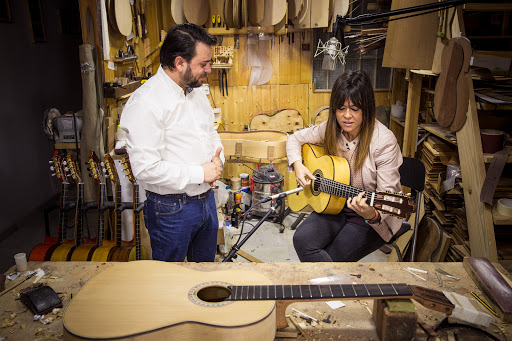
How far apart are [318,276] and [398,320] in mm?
512

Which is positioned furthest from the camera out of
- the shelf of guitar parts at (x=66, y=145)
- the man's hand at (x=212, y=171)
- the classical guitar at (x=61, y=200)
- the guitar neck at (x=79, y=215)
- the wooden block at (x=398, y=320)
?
the shelf of guitar parts at (x=66, y=145)

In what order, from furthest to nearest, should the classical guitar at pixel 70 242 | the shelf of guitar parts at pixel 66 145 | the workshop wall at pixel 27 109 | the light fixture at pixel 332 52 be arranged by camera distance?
the light fixture at pixel 332 52
the workshop wall at pixel 27 109
the shelf of guitar parts at pixel 66 145
the classical guitar at pixel 70 242

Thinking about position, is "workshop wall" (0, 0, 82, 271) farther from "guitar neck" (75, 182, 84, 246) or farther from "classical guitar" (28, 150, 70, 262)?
"guitar neck" (75, 182, 84, 246)

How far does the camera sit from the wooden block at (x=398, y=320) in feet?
4.71

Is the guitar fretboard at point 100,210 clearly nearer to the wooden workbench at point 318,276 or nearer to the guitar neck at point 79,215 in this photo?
the guitar neck at point 79,215

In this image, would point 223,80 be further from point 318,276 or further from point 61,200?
point 318,276

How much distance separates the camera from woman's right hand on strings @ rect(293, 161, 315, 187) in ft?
8.97

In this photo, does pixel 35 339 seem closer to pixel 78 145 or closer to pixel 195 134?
pixel 195 134

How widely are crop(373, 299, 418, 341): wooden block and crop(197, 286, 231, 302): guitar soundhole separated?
61cm

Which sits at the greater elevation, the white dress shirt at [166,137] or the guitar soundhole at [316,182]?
the white dress shirt at [166,137]

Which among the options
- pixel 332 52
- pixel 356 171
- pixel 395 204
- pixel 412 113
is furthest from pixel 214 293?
pixel 332 52

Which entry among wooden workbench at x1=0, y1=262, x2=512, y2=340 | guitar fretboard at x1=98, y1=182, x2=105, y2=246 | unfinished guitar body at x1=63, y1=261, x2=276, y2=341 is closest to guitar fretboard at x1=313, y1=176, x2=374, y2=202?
wooden workbench at x1=0, y1=262, x2=512, y2=340

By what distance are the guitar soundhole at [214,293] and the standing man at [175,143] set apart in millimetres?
720

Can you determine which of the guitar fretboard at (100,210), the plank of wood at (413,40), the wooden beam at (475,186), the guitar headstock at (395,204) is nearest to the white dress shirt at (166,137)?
the guitar headstock at (395,204)
